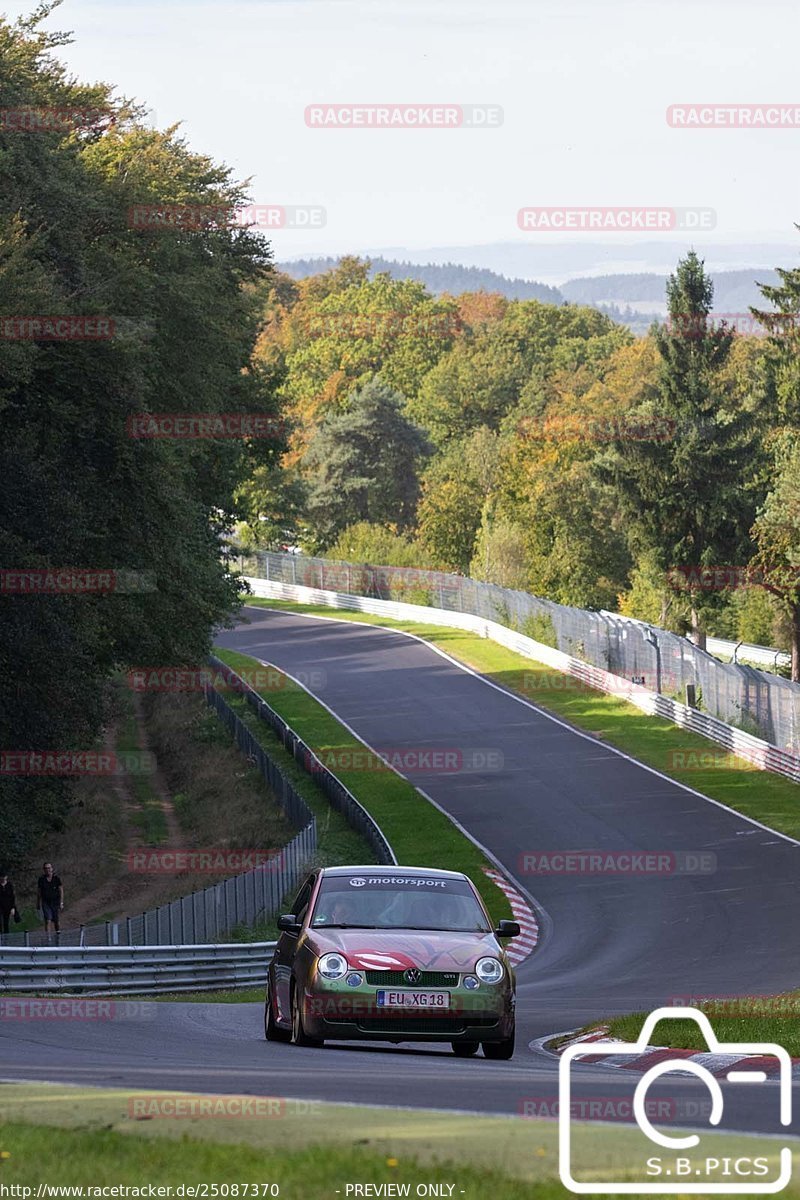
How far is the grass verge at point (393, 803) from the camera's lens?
3907 centimetres

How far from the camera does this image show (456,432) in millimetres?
151625

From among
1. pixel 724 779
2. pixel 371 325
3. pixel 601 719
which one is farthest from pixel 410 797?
pixel 371 325

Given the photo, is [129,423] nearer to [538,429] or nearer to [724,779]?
[724,779]

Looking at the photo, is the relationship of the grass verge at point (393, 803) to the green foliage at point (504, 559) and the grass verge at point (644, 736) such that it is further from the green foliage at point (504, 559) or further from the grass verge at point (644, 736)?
the green foliage at point (504, 559)

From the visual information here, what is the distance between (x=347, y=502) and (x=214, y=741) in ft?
224

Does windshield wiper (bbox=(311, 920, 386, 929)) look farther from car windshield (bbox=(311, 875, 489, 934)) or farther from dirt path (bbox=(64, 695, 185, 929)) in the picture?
dirt path (bbox=(64, 695, 185, 929))

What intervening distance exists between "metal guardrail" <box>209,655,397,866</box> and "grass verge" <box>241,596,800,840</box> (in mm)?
9462

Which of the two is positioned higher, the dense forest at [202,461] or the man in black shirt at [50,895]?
the dense forest at [202,461]

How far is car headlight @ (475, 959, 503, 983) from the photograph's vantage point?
1376cm

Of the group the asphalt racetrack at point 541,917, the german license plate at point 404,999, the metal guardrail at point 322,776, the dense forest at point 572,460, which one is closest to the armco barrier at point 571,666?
the asphalt racetrack at point 541,917

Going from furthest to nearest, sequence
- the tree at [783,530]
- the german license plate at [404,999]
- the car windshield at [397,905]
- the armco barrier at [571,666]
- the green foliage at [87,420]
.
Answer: the tree at [783,530] → the armco barrier at [571,666] → the green foliage at [87,420] → the car windshield at [397,905] → the german license plate at [404,999]

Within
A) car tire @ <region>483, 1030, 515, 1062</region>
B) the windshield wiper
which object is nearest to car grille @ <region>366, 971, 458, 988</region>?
car tire @ <region>483, 1030, 515, 1062</region>

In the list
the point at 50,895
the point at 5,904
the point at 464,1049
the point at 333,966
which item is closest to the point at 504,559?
the point at 50,895

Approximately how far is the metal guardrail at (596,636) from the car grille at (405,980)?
36192 millimetres
